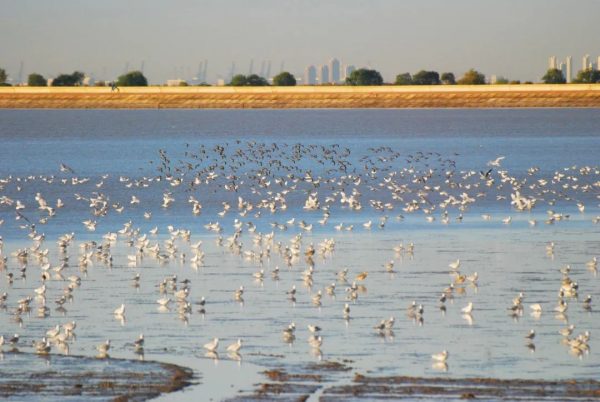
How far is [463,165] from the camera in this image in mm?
74562

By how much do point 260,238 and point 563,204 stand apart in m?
15.7

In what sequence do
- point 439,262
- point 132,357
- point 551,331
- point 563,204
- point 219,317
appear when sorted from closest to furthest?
point 132,357 → point 551,331 → point 219,317 → point 439,262 → point 563,204

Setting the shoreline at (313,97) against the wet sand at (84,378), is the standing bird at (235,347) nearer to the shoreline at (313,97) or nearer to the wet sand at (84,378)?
the wet sand at (84,378)

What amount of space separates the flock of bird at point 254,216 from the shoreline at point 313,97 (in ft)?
352

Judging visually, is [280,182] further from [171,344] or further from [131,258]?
[171,344]

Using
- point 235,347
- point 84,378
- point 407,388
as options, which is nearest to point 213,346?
point 235,347

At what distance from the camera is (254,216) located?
144 feet

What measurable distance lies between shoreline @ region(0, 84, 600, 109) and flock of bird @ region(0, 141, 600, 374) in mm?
107379

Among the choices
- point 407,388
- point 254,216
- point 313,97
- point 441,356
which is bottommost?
point 407,388

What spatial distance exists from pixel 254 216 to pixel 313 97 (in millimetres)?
147622

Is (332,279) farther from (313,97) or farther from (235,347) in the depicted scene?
(313,97)

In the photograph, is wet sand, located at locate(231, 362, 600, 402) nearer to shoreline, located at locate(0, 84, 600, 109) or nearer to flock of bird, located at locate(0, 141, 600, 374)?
flock of bird, located at locate(0, 141, 600, 374)

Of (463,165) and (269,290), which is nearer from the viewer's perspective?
(269,290)

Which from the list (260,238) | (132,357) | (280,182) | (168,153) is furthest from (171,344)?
(168,153)
